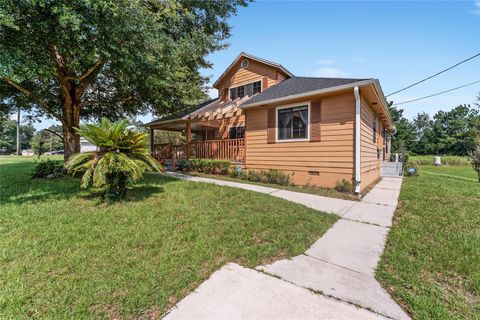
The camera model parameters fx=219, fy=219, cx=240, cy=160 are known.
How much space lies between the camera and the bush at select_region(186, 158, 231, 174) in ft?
32.3

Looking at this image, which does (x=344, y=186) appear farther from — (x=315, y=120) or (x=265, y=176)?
(x=265, y=176)

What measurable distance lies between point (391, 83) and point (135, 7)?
1645 centimetres

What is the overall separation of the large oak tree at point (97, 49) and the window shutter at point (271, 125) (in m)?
3.60

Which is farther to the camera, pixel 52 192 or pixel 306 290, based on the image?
pixel 52 192

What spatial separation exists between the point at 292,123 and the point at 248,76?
5816mm

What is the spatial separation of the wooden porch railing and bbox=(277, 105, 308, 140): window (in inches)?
81.0

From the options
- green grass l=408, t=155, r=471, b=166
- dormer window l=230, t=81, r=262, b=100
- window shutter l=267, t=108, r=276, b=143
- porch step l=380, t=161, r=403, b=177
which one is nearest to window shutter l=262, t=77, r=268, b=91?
dormer window l=230, t=81, r=262, b=100

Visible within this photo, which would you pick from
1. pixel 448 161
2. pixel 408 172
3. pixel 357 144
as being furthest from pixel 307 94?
pixel 448 161

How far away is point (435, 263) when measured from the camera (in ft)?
9.45

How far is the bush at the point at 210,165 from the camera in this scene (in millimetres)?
9852

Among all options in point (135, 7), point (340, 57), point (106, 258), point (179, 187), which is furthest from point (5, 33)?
point (340, 57)

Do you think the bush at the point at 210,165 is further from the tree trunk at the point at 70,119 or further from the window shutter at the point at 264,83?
the window shutter at the point at 264,83

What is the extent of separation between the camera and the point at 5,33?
471 centimetres

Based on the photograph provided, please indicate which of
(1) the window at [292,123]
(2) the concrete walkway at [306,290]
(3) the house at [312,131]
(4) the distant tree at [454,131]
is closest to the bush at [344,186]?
(3) the house at [312,131]
